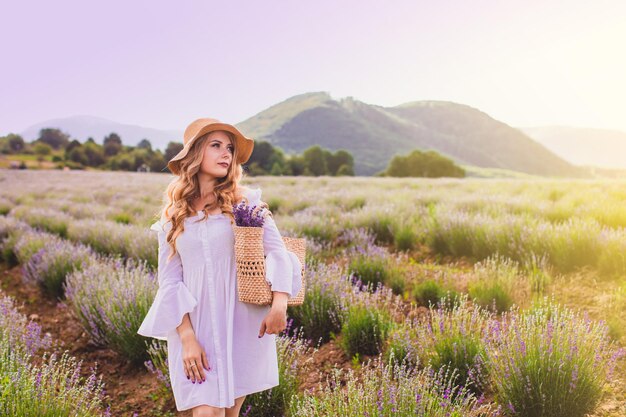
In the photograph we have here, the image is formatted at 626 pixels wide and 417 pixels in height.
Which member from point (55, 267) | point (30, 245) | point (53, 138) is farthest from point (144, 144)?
point (55, 267)

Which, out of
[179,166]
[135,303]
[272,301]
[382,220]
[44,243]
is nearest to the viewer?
[272,301]

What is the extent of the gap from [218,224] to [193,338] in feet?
1.64

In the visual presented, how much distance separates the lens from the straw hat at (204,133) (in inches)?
82.4

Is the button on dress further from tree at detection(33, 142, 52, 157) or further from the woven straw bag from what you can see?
tree at detection(33, 142, 52, 157)

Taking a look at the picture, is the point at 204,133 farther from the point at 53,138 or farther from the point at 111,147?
the point at 53,138

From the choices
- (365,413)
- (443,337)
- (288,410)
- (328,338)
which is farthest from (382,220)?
(365,413)

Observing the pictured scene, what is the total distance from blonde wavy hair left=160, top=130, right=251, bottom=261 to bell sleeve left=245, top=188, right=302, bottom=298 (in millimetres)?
182

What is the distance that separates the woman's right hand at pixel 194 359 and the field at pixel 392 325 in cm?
56

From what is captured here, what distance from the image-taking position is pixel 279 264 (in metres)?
1.93

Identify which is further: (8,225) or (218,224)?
(8,225)

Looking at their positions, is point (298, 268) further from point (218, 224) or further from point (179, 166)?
point (179, 166)

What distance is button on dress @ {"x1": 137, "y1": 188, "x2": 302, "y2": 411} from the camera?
1.94 meters

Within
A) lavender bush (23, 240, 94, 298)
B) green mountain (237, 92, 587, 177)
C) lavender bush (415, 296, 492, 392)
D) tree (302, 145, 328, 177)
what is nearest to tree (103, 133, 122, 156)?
tree (302, 145, 328, 177)

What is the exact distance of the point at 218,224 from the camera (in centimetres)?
207
